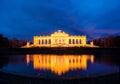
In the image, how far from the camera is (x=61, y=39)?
367 ft

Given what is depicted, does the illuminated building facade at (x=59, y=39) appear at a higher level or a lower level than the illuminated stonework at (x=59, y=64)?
higher

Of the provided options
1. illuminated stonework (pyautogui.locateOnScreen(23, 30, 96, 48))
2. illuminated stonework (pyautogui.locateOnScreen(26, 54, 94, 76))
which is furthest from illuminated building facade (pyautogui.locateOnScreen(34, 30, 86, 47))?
illuminated stonework (pyautogui.locateOnScreen(26, 54, 94, 76))

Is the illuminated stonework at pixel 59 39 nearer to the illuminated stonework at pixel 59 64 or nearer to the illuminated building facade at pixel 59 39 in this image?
the illuminated building facade at pixel 59 39

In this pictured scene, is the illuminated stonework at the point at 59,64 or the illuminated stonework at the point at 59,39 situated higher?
the illuminated stonework at the point at 59,39

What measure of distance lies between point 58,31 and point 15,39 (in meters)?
19.1

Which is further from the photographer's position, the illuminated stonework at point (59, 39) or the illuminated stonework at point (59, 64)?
the illuminated stonework at point (59, 39)

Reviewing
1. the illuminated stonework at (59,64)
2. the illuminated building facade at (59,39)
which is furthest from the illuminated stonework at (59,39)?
the illuminated stonework at (59,64)

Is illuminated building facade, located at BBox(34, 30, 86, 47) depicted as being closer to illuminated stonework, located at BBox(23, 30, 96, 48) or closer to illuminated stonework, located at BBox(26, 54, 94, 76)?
illuminated stonework, located at BBox(23, 30, 96, 48)

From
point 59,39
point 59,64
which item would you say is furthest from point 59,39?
point 59,64

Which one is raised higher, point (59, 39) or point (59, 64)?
point (59, 39)

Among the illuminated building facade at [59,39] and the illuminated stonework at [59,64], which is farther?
the illuminated building facade at [59,39]

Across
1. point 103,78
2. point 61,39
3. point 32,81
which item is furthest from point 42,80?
point 61,39

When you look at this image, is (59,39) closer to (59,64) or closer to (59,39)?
(59,39)

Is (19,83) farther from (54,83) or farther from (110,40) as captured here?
(110,40)
